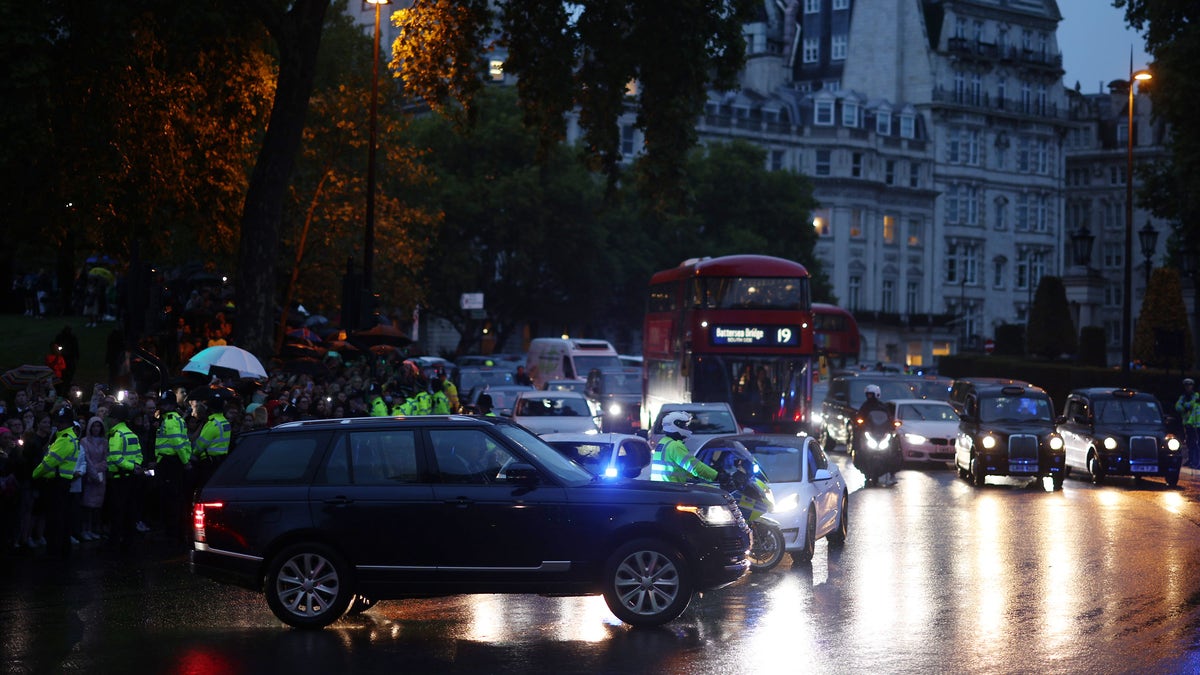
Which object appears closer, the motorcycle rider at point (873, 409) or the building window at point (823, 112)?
the motorcycle rider at point (873, 409)

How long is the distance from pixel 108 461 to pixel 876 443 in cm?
1592

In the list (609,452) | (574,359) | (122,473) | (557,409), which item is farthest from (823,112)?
(122,473)

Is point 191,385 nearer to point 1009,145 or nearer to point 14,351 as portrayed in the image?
point 14,351

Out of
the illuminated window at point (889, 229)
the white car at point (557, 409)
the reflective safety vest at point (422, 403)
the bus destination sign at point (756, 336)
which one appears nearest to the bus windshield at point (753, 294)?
the bus destination sign at point (756, 336)

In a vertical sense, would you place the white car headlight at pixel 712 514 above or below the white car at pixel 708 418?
below

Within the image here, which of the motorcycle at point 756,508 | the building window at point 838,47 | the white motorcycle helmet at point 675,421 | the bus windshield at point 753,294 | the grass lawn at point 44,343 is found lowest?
the motorcycle at point 756,508

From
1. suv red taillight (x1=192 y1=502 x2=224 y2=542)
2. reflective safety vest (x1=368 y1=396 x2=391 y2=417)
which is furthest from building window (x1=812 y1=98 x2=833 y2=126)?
suv red taillight (x1=192 y1=502 x2=224 y2=542)

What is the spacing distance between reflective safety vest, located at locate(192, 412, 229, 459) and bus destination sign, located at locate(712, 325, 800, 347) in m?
18.1

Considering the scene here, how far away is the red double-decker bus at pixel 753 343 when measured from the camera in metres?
37.8

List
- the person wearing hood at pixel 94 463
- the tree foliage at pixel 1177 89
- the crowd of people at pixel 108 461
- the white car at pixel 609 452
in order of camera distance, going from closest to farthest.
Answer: the crowd of people at pixel 108 461, the person wearing hood at pixel 94 463, the white car at pixel 609 452, the tree foliage at pixel 1177 89

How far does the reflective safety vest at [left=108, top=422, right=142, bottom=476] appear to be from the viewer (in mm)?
19656

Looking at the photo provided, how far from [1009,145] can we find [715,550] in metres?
Result: 115

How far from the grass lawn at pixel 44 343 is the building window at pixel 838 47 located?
77297mm

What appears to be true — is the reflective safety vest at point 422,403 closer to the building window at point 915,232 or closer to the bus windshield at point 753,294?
A: the bus windshield at point 753,294
